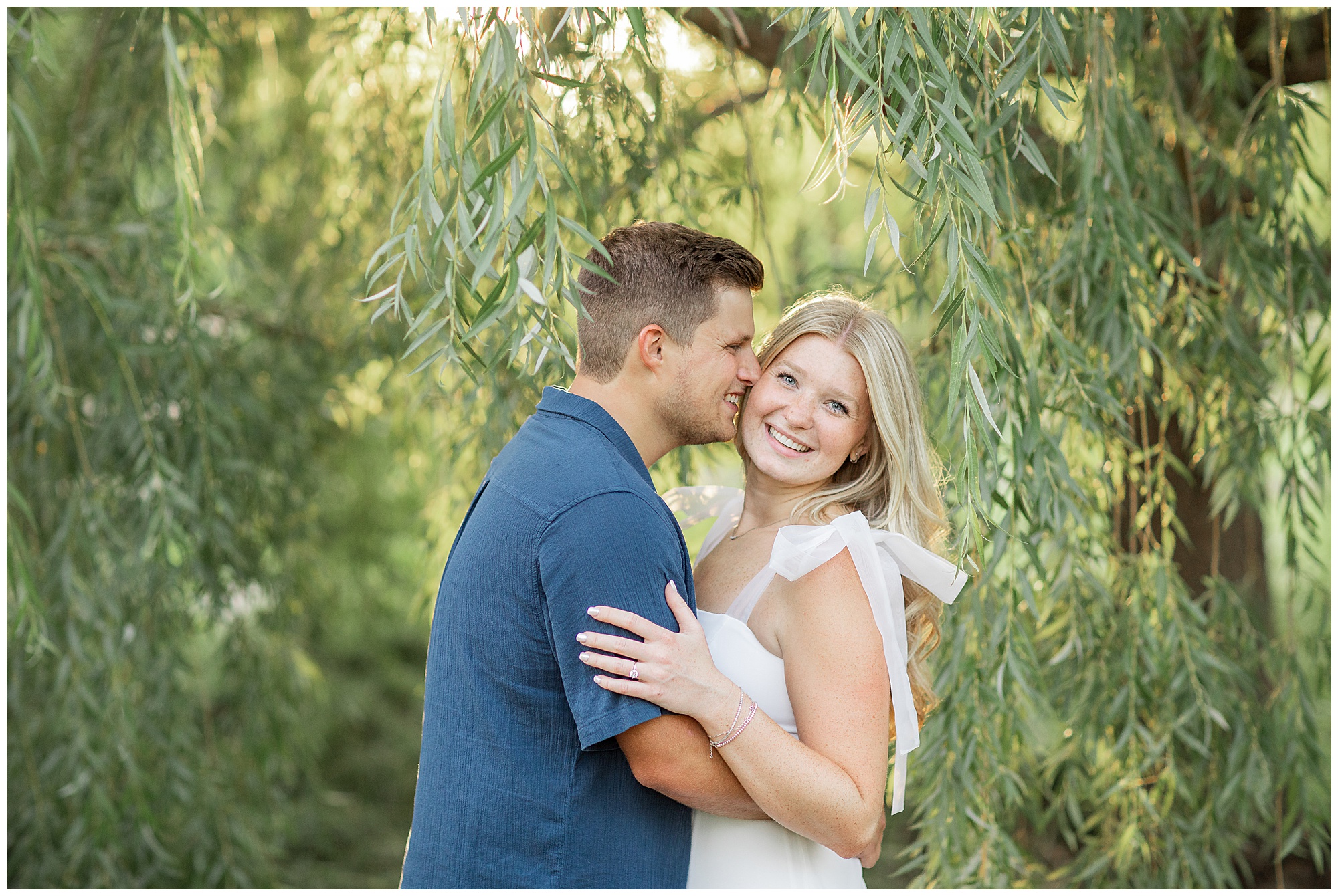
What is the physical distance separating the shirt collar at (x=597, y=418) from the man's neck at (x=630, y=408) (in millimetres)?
21

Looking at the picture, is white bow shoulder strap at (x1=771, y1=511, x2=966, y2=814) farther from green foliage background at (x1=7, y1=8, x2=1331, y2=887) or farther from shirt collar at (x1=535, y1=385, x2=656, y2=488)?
shirt collar at (x1=535, y1=385, x2=656, y2=488)

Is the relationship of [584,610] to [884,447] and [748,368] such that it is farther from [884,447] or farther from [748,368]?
[884,447]

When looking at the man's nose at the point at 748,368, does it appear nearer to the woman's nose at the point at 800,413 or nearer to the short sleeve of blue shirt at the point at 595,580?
the woman's nose at the point at 800,413

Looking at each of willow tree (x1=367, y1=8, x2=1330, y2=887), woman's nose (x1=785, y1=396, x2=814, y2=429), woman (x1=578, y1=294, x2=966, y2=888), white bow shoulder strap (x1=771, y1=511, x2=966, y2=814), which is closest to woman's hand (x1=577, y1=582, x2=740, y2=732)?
woman (x1=578, y1=294, x2=966, y2=888)

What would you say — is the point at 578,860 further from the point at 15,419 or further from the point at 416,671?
the point at 416,671

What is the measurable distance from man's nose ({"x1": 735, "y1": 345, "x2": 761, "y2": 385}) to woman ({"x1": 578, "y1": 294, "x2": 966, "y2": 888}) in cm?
6

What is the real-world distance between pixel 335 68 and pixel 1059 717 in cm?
277

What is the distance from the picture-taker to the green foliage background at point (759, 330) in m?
1.53

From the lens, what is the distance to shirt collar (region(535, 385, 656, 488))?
154cm

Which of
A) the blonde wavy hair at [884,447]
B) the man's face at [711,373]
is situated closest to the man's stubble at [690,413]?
the man's face at [711,373]

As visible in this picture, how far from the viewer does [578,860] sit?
57.1 inches

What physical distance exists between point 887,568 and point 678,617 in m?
0.43

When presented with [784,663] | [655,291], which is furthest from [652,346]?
[784,663]

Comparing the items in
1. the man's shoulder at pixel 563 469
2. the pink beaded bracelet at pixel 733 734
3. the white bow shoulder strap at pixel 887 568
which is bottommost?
the pink beaded bracelet at pixel 733 734
